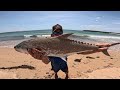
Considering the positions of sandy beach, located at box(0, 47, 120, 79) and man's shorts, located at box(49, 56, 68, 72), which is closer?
man's shorts, located at box(49, 56, 68, 72)

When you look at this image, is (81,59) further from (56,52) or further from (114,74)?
(56,52)

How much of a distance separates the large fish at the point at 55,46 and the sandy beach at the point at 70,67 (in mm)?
867

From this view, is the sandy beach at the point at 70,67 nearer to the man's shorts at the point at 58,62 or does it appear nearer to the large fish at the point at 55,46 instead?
the man's shorts at the point at 58,62

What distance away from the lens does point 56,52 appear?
3.04m

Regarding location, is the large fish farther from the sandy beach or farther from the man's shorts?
the sandy beach

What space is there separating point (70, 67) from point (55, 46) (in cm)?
156

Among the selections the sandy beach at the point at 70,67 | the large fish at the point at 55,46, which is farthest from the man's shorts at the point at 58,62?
the sandy beach at the point at 70,67

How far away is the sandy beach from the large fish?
87 cm

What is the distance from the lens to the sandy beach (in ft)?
13.0

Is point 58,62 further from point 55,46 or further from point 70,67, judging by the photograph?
point 70,67

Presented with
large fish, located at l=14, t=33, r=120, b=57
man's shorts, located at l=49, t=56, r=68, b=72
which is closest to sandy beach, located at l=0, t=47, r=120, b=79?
man's shorts, located at l=49, t=56, r=68, b=72

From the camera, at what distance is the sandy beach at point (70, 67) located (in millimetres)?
3951
